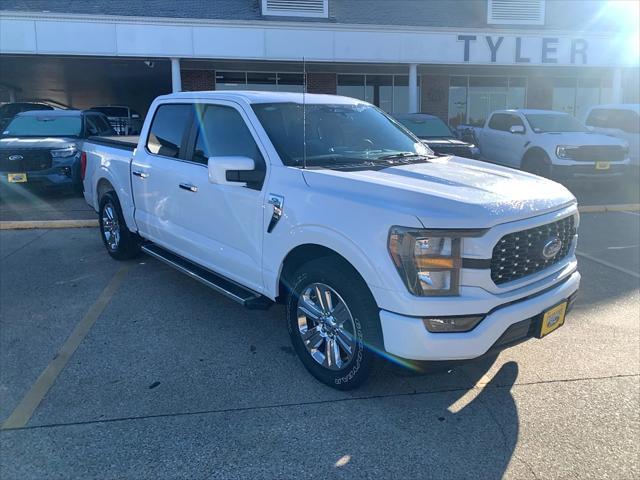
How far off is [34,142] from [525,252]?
10.1 meters

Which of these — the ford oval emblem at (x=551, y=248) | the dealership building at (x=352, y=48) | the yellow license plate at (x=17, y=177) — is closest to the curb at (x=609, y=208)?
the ford oval emblem at (x=551, y=248)

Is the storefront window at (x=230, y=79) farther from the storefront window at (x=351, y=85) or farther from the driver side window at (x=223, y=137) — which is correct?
the driver side window at (x=223, y=137)

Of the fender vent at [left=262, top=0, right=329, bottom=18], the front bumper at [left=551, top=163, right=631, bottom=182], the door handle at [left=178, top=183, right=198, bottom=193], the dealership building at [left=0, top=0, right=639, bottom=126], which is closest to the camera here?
the door handle at [left=178, top=183, right=198, bottom=193]

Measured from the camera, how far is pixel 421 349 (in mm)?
3059

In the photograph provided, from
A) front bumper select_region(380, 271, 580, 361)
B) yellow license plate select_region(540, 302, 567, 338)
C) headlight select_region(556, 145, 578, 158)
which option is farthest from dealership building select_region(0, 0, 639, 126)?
front bumper select_region(380, 271, 580, 361)

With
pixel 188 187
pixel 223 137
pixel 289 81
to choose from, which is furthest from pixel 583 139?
pixel 289 81

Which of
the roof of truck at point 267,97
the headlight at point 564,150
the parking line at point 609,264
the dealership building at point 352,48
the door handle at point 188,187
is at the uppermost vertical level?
the dealership building at point 352,48

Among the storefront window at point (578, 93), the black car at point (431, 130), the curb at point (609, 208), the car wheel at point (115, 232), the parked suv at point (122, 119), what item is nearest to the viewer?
the car wheel at point (115, 232)

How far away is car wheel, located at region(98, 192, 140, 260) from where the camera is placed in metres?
6.40

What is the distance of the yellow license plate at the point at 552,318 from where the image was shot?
342 centimetres

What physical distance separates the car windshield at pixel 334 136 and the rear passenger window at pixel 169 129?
108 centimetres

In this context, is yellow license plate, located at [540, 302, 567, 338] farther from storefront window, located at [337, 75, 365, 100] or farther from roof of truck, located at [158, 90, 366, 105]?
storefront window, located at [337, 75, 365, 100]

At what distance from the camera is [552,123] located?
12.6m

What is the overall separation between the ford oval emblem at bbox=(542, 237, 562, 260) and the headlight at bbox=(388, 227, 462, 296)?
2.44 feet
